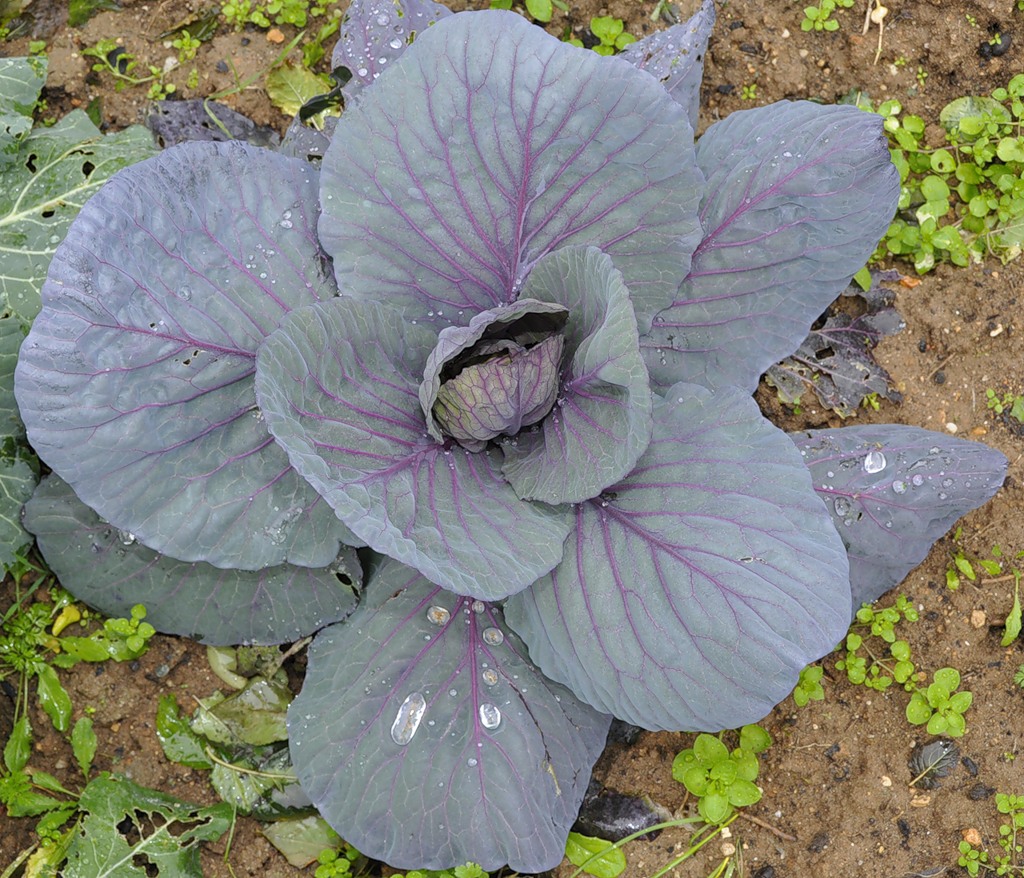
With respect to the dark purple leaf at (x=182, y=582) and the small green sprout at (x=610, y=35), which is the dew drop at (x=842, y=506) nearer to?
the dark purple leaf at (x=182, y=582)

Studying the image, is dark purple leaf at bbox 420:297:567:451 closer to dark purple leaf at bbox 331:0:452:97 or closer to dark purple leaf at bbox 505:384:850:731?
dark purple leaf at bbox 505:384:850:731

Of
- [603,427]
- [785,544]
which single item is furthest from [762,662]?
[603,427]

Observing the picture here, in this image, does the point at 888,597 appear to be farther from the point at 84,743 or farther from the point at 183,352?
the point at 84,743

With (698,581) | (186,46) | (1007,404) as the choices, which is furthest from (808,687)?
(186,46)

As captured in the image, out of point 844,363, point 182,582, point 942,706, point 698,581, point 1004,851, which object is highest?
point 698,581

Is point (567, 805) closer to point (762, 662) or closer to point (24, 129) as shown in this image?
point (762, 662)

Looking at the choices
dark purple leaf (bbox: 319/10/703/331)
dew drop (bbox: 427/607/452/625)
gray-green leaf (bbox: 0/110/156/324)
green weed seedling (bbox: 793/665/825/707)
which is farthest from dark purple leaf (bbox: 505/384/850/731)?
gray-green leaf (bbox: 0/110/156/324)

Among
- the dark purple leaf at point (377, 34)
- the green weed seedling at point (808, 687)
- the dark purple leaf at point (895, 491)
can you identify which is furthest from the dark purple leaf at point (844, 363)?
the dark purple leaf at point (377, 34)
